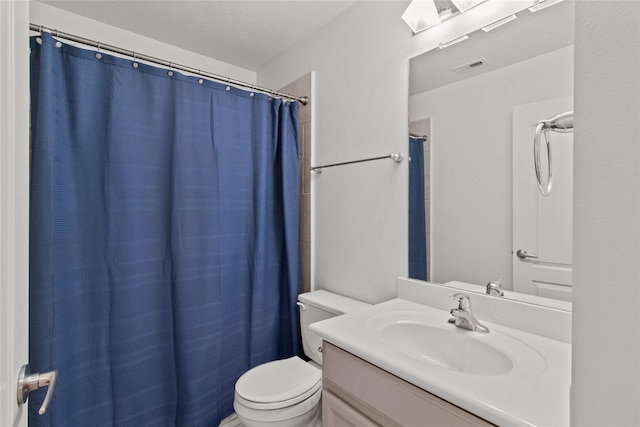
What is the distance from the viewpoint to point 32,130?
4.08 ft

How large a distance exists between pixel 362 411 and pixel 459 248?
0.73m

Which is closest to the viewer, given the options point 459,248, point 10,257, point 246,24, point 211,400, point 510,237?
point 10,257

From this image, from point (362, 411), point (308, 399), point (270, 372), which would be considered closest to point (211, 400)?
point (270, 372)

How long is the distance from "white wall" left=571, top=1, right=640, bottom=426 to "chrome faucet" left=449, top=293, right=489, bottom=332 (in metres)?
0.76

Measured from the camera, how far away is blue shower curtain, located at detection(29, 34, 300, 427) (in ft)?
4.16

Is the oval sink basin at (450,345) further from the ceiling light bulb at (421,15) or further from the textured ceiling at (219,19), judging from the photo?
the textured ceiling at (219,19)

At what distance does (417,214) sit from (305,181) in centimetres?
85

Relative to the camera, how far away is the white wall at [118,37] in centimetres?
167

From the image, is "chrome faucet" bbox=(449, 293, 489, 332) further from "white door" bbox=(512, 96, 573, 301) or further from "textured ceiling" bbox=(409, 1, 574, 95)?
"textured ceiling" bbox=(409, 1, 574, 95)

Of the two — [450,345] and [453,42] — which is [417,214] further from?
[453,42]

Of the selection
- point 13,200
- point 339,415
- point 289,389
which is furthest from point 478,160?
point 13,200

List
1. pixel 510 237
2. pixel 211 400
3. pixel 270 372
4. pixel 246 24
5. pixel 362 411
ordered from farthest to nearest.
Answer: pixel 246 24
pixel 211 400
pixel 270 372
pixel 510 237
pixel 362 411

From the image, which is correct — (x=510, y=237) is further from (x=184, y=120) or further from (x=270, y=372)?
(x=184, y=120)

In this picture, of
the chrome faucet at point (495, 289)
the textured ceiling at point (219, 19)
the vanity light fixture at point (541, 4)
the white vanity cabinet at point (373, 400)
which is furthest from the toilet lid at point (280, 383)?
the textured ceiling at point (219, 19)
